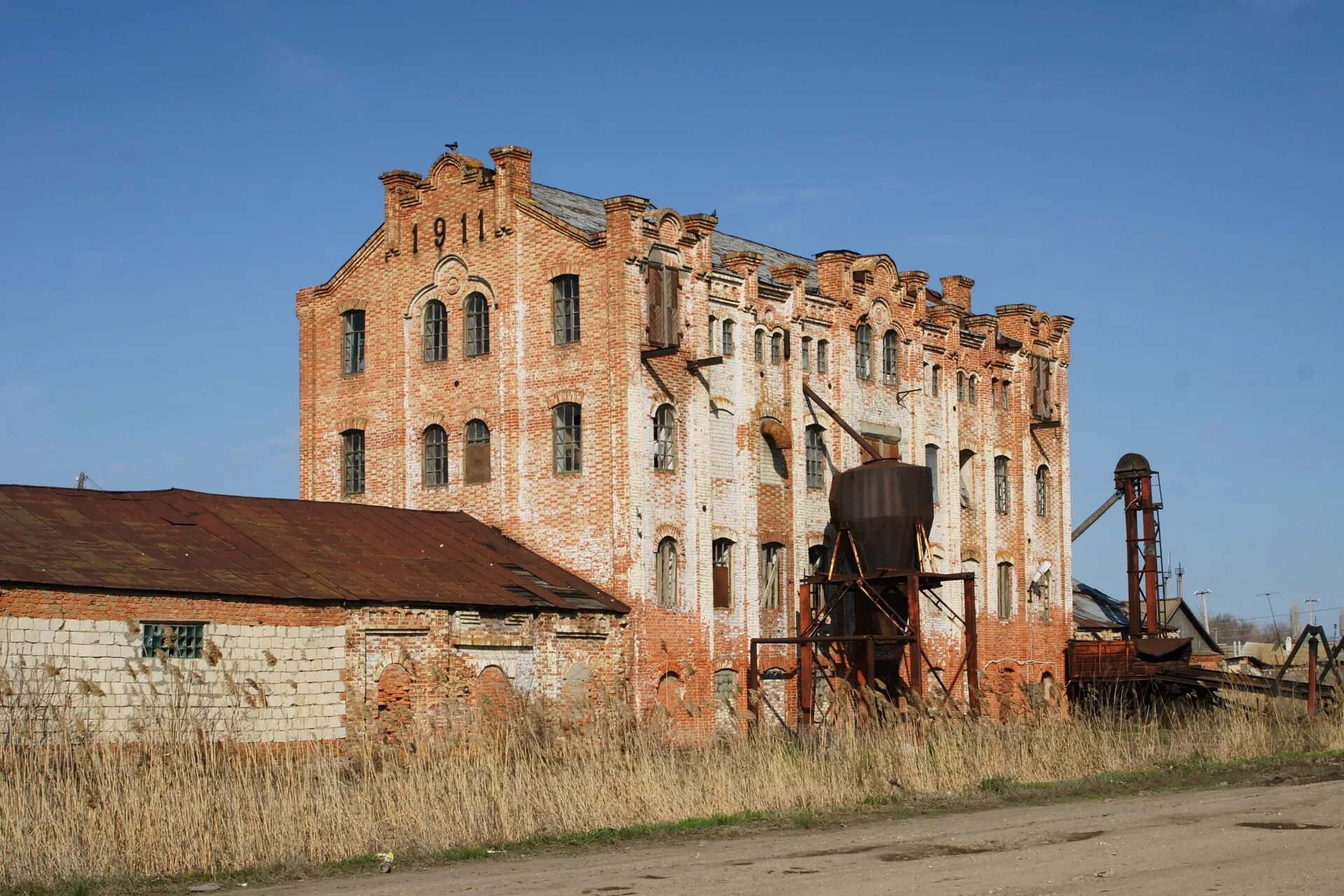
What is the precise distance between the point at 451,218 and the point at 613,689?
10.2 metres

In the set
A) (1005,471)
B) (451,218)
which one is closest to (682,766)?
(451,218)

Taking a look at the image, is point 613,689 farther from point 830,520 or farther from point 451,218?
point 451,218

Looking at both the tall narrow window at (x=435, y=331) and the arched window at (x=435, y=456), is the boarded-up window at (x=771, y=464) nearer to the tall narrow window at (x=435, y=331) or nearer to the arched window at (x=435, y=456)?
the arched window at (x=435, y=456)

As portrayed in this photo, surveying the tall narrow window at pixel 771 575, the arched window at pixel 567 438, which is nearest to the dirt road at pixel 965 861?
the arched window at pixel 567 438

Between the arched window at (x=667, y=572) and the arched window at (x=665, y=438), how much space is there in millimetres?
1429

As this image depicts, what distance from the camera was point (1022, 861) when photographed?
46.8ft

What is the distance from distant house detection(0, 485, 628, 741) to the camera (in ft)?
70.8

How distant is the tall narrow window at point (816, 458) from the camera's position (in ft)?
113

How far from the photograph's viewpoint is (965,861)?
14422 mm

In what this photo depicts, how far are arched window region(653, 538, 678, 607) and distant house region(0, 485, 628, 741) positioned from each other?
54.7 inches

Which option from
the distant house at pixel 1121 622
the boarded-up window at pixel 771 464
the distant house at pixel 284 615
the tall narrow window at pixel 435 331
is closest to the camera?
the distant house at pixel 284 615

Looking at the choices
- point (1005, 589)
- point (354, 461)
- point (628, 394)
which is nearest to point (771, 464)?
point (628, 394)

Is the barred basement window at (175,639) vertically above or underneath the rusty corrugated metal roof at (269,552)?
underneath

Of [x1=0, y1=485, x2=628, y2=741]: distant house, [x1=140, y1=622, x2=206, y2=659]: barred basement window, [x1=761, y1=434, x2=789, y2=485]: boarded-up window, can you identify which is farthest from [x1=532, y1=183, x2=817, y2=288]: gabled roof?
[x1=140, y1=622, x2=206, y2=659]: barred basement window
